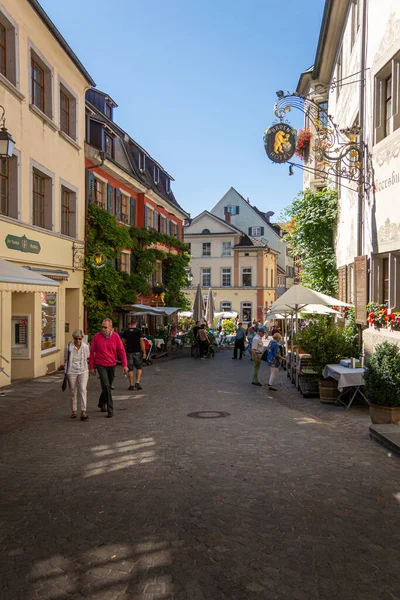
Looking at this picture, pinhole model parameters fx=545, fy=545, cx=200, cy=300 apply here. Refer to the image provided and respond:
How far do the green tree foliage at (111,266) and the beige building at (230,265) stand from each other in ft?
93.9

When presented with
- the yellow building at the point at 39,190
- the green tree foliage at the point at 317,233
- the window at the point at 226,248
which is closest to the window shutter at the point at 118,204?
the yellow building at the point at 39,190

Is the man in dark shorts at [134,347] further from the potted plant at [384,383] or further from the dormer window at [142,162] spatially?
the dormer window at [142,162]

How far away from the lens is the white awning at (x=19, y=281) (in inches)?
393

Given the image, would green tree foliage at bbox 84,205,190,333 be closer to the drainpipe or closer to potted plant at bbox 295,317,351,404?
potted plant at bbox 295,317,351,404

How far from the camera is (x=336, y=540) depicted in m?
4.49

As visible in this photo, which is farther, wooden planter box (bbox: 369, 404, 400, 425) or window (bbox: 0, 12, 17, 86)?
window (bbox: 0, 12, 17, 86)

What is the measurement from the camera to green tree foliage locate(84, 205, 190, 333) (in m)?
20.7

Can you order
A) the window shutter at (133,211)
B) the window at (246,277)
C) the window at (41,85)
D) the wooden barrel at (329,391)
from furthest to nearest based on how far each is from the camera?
the window at (246,277), the window shutter at (133,211), the window at (41,85), the wooden barrel at (329,391)

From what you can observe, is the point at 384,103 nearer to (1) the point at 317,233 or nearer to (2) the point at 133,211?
(1) the point at 317,233

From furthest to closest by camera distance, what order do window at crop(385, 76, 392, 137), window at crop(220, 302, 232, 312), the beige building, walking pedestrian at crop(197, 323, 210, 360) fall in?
window at crop(220, 302, 232, 312) < the beige building < walking pedestrian at crop(197, 323, 210, 360) < window at crop(385, 76, 392, 137)

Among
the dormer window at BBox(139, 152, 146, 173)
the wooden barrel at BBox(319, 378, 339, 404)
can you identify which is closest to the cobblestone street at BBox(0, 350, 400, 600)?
the wooden barrel at BBox(319, 378, 339, 404)

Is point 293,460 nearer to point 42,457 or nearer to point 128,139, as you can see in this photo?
point 42,457

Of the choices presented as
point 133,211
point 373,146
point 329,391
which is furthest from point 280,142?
point 133,211

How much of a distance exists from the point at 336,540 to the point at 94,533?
203 centimetres
